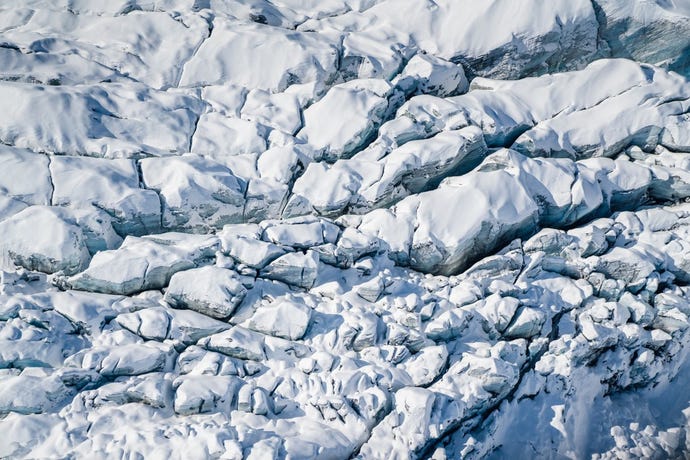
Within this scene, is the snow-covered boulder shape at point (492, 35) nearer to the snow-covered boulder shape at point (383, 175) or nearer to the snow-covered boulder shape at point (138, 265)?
the snow-covered boulder shape at point (383, 175)

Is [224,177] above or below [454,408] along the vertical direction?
above

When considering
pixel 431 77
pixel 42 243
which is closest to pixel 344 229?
pixel 431 77

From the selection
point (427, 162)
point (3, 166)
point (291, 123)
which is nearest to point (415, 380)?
point (427, 162)

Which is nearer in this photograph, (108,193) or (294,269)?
(294,269)

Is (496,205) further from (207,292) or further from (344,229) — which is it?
(207,292)

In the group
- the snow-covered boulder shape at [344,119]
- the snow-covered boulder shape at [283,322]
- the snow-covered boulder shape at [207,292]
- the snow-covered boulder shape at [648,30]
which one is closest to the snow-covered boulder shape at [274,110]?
the snow-covered boulder shape at [344,119]

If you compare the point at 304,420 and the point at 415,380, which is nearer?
the point at 304,420

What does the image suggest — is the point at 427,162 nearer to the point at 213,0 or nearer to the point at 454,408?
the point at 454,408
